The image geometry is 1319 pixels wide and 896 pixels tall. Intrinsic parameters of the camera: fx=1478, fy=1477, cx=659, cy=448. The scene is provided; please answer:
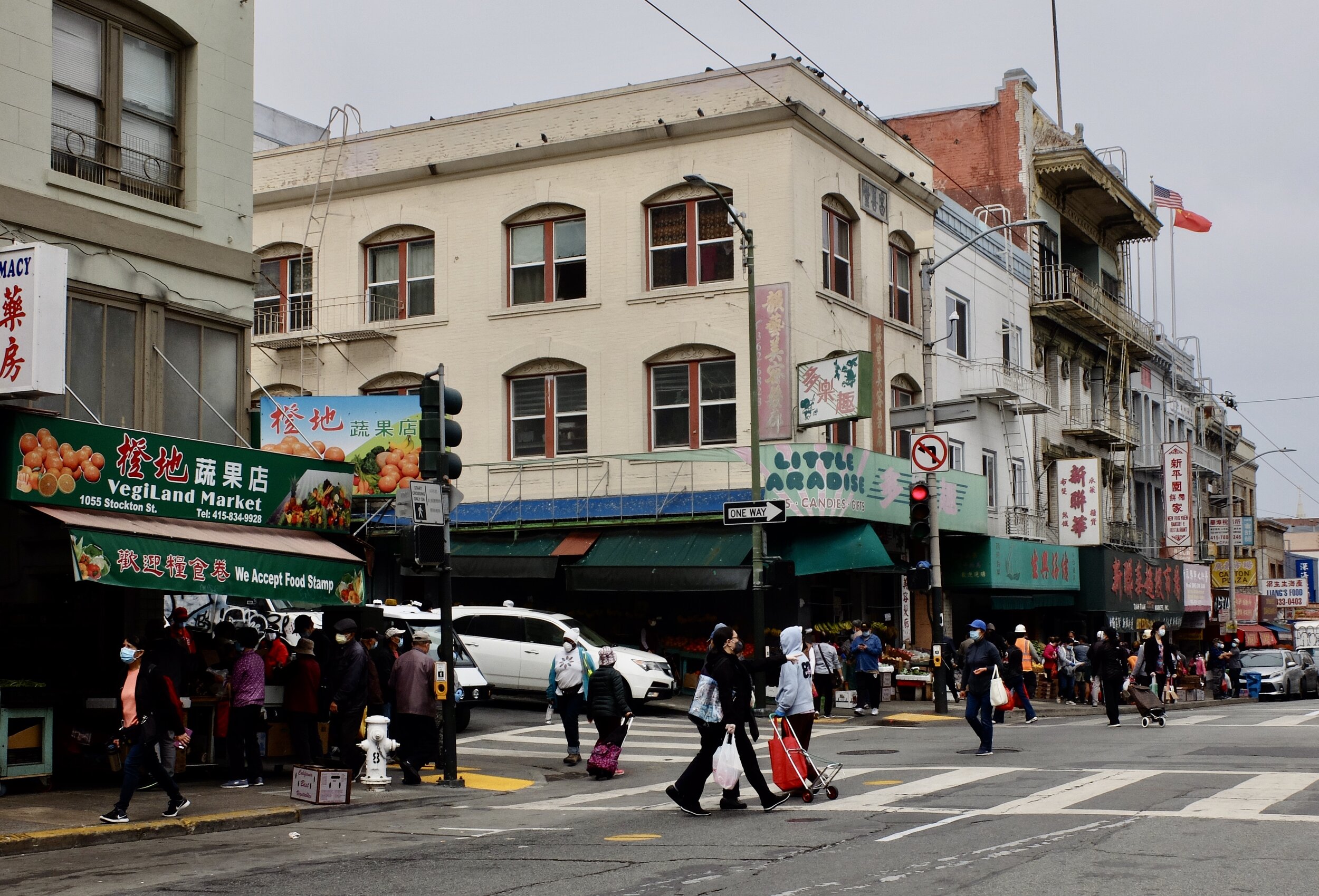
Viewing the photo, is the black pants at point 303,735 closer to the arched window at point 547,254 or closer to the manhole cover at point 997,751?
the manhole cover at point 997,751

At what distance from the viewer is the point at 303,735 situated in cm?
1609

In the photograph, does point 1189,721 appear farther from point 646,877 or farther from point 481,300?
point 646,877

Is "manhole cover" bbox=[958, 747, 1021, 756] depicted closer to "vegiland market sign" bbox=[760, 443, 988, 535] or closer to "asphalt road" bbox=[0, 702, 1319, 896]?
"asphalt road" bbox=[0, 702, 1319, 896]

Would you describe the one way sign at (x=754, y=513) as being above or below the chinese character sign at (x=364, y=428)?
below

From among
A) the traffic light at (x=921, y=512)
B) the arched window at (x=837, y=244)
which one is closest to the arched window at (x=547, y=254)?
the arched window at (x=837, y=244)

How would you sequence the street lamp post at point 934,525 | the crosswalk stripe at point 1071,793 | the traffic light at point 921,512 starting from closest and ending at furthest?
the crosswalk stripe at point 1071,793, the street lamp post at point 934,525, the traffic light at point 921,512

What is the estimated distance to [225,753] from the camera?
16.7 m

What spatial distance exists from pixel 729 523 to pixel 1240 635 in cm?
3684

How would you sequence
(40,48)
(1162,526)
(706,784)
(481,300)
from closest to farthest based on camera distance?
(40,48) → (706,784) → (481,300) → (1162,526)

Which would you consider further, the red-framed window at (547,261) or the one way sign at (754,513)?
the red-framed window at (547,261)

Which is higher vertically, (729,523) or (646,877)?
(729,523)

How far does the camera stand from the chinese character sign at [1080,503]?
41.7 metres

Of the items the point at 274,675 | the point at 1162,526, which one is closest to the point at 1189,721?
the point at 274,675

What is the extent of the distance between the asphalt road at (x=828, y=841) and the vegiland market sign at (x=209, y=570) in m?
2.69
